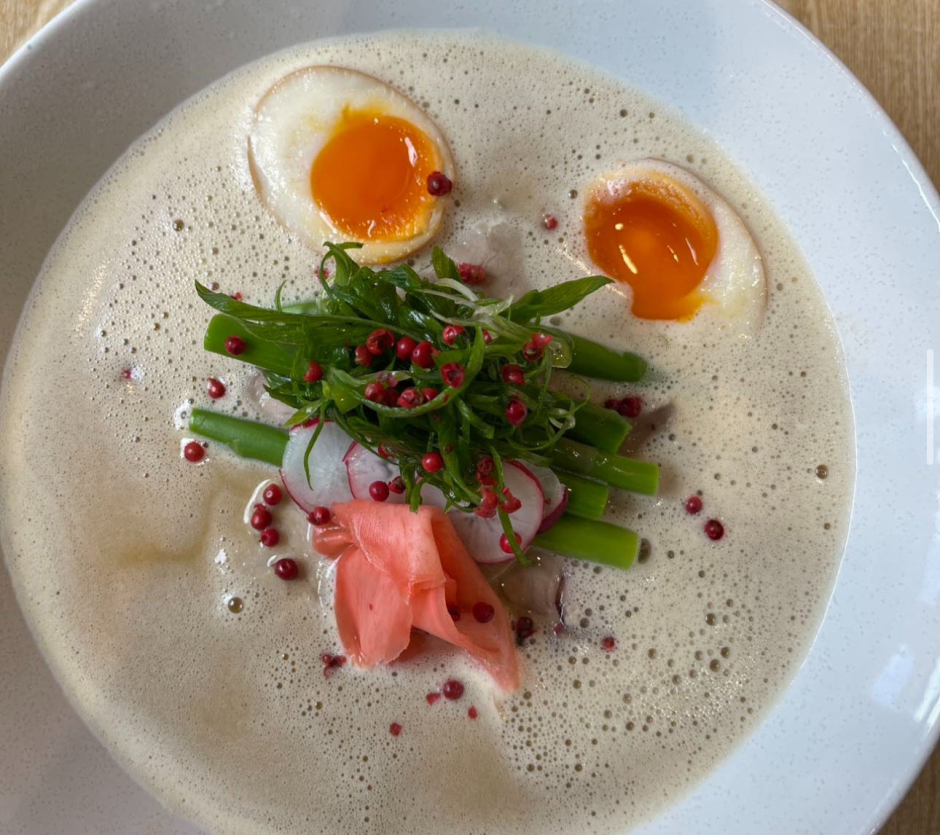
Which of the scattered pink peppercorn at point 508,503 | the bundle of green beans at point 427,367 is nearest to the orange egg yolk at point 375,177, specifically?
the bundle of green beans at point 427,367

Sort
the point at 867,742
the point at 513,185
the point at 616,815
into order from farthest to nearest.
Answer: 1. the point at 513,185
2. the point at 616,815
3. the point at 867,742

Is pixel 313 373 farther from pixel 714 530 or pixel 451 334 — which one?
pixel 714 530

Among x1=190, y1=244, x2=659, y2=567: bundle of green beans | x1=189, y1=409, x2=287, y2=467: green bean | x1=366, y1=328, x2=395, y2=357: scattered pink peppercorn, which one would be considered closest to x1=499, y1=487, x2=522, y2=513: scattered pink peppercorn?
x1=190, y1=244, x2=659, y2=567: bundle of green beans

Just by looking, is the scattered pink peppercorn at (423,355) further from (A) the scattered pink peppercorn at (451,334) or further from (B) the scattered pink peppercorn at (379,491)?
(B) the scattered pink peppercorn at (379,491)

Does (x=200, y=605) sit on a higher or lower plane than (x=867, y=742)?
higher

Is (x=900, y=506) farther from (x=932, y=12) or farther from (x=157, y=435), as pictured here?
(x=157, y=435)

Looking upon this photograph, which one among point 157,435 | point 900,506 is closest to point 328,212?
point 157,435

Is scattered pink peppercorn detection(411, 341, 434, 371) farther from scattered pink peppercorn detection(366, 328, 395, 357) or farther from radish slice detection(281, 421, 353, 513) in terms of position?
radish slice detection(281, 421, 353, 513)
